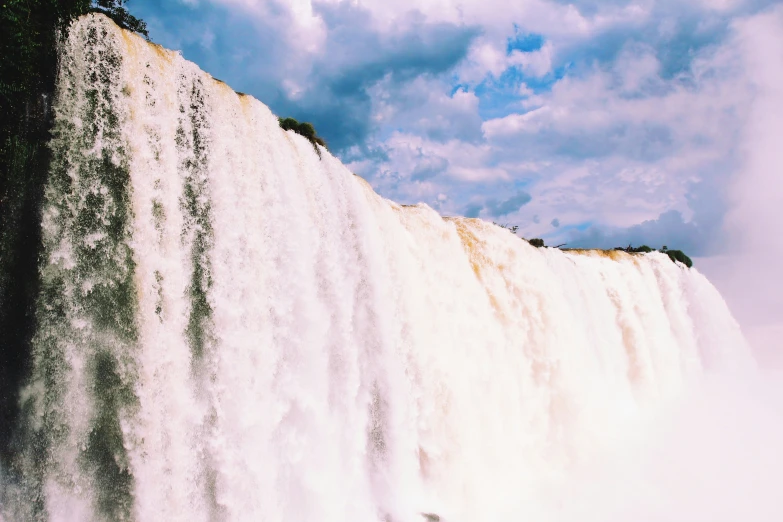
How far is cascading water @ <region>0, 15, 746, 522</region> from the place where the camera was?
15.4 ft

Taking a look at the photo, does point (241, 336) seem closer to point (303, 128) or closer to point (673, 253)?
point (303, 128)

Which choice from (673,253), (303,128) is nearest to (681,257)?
(673,253)

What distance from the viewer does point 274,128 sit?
6645 millimetres

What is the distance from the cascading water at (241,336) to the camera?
4.69 m

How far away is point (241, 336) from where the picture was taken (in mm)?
5703

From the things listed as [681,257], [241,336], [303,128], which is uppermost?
[681,257]

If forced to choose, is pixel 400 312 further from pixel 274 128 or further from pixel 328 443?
pixel 274 128

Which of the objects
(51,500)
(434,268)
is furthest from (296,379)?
(434,268)

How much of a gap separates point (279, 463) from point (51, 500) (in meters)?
2.24

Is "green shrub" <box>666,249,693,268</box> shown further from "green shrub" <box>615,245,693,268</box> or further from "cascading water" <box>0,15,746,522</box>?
"cascading water" <box>0,15,746,522</box>

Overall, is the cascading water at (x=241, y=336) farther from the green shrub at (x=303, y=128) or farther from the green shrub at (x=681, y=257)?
the green shrub at (x=681, y=257)

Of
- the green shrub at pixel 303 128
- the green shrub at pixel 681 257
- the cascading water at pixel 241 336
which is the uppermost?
the green shrub at pixel 681 257

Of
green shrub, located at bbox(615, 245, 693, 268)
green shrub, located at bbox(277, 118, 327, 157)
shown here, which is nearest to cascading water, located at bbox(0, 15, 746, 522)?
green shrub, located at bbox(277, 118, 327, 157)

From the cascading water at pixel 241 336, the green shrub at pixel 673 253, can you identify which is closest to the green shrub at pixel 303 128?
the cascading water at pixel 241 336
